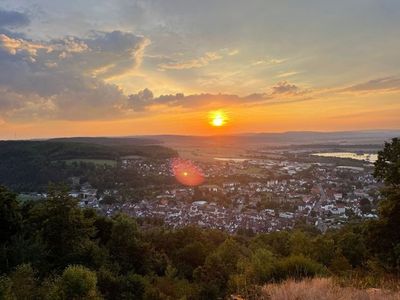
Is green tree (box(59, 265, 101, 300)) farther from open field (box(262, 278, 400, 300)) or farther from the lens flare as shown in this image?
the lens flare

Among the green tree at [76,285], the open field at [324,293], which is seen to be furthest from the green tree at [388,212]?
the green tree at [76,285]

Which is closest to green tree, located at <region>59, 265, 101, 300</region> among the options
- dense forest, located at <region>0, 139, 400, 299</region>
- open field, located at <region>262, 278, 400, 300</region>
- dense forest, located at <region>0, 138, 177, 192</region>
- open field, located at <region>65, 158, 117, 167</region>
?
dense forest, located at <region>0, 139, 400, 299</region>

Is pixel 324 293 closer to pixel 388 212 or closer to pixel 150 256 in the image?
pixel 388 212

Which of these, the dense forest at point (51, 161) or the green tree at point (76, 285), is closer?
the green tree at point (76, 285)

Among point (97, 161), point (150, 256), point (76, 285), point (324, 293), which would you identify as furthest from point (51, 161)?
point (324, 293)

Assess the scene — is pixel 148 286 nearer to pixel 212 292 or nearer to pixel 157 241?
pixel 212 292

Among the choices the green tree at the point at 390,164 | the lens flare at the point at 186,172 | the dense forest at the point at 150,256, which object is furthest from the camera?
the lens flare at the point at 186,172

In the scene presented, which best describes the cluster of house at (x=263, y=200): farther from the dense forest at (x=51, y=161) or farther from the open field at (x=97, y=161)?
the dense forest at (x=51, y=161)
